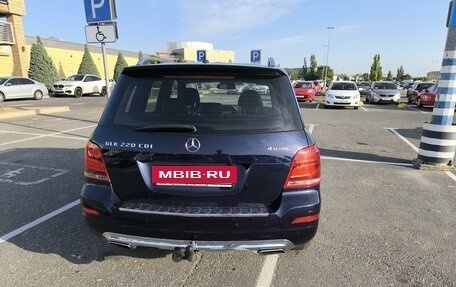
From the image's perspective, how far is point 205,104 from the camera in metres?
2.89

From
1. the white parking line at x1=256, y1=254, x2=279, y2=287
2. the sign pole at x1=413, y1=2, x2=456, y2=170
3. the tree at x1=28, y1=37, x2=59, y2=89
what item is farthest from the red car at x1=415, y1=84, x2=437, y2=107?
the tree at x1=28, y1=37, x2=59, y2=89

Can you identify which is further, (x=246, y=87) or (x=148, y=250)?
(x=148, y=250)

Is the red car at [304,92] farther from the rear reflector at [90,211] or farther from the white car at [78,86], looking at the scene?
the rear reflector at [90,211]

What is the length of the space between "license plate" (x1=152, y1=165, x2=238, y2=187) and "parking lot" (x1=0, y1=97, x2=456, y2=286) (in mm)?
958

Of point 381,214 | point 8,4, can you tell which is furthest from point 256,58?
point 8,4

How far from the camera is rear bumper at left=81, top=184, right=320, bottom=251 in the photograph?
2.54 m

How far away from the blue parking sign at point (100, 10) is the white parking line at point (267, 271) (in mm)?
5407

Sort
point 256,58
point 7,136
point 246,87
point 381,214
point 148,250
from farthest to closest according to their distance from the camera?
point 256,58, point 7,136, point 381,214, point 148,250, point 246,87

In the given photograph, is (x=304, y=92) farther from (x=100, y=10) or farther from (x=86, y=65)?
(x=86, y=65)

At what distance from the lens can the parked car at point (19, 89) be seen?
21.5 metres

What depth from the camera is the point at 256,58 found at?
18.3 m

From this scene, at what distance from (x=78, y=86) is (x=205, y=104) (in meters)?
26.5

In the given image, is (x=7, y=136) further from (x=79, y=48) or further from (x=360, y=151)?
(x=79, y=48)

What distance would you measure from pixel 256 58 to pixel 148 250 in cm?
1598
